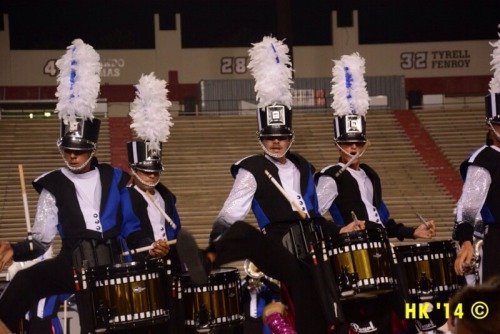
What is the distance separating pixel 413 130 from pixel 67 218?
1963cm

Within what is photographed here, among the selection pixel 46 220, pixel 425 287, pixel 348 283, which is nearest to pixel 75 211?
→ pixel 46 220

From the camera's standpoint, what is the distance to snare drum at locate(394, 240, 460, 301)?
6656 millimetres

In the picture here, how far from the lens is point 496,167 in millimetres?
6391

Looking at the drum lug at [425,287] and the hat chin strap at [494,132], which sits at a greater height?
the hat chin strap at [494,132]

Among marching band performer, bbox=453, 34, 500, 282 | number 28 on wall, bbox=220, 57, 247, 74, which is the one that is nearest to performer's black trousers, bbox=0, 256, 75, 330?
marching band performer, bbox=453, 34, 500, 282

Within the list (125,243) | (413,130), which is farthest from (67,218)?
(413,130)

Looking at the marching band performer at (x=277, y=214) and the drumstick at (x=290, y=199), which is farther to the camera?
the drumstick at (x=290, y=199)

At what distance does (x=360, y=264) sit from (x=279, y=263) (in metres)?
0.48

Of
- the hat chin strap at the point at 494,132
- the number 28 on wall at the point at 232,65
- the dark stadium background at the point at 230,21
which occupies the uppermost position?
the dark stadium background at the point at 230,21

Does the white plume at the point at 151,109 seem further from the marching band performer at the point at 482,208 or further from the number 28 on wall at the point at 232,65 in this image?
the number 28 on wall at the point at 232,65

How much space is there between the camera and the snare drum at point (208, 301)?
7219 mm

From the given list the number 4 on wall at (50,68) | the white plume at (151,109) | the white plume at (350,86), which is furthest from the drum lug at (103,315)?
the number 4 on wall at (50,68)

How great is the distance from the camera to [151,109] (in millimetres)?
8555

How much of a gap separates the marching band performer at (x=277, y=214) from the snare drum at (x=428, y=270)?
61 cm
